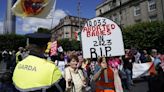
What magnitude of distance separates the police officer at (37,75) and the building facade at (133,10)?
152ft

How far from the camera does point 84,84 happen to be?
586cm

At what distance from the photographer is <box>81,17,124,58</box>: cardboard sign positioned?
17.3 ft

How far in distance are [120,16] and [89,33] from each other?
184ft

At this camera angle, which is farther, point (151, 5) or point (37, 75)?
point (151, 5)

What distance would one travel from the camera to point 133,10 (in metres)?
56.7

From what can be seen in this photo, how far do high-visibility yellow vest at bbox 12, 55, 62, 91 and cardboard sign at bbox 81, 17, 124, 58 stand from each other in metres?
2.43

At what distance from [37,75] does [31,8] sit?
20.2ft

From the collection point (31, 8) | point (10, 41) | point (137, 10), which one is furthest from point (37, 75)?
point (137, 10)

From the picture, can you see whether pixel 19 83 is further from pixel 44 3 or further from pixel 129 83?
pixel 129 83

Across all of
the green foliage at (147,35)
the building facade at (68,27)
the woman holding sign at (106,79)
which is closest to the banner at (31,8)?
the woman holding sign at (106,79)

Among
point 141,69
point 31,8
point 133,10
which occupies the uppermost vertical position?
point 133,10

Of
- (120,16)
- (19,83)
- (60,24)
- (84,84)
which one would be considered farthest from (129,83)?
(60,24)

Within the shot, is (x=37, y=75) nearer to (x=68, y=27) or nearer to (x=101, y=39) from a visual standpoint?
(x=101, y=39)

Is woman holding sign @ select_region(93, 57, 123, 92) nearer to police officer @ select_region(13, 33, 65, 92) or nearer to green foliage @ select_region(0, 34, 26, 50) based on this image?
police officer @ select_region(13, 33, 65, 92)
